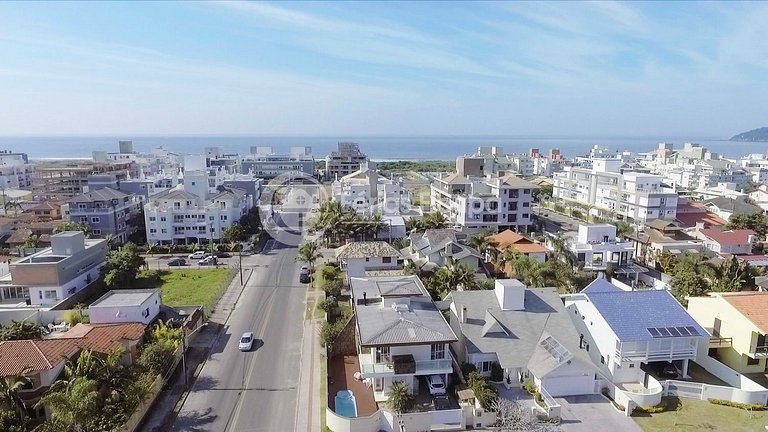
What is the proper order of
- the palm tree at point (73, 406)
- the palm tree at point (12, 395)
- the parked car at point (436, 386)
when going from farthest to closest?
the parked car at point (436, 386)
the palm tree at point (12, 395)
the palm tree at point (73, 406)

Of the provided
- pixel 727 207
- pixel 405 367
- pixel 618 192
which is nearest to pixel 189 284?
pixel 405 367

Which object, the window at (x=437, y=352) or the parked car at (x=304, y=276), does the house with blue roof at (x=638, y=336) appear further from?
the parked car at (x=304, y=276)

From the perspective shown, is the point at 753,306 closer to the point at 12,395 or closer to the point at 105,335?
the point at 105,335

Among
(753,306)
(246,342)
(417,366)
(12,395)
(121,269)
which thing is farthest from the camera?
(121,269)

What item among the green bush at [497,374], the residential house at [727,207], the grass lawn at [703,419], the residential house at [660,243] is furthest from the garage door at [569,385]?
the residential house at [727,207]

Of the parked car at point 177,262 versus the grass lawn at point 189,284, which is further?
the parked car at point 177,262

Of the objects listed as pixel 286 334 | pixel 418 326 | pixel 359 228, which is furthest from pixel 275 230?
pixel 418 326

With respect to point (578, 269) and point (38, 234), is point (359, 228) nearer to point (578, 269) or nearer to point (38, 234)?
point (578, 269)

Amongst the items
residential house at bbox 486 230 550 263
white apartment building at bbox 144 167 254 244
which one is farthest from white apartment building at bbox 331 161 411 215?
residential house at bbox 486 230 550 263
